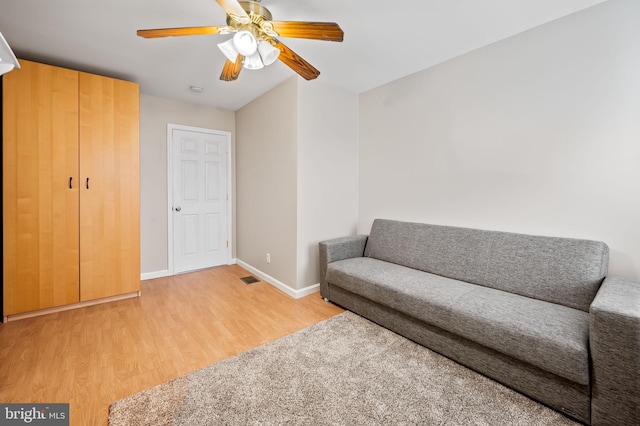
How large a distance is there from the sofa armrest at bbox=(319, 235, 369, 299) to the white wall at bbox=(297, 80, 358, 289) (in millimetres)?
281

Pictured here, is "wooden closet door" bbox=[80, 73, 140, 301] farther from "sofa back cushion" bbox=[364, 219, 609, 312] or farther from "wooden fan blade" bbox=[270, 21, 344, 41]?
"sofa back cushion" bbox=[364, 219, 609, 312]

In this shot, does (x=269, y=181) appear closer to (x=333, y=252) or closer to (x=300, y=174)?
(x=300, y=174)

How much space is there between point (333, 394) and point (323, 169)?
2.29 m

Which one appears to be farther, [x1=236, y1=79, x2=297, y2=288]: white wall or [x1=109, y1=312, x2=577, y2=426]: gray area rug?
[x1=236, y1=79, x2=297, y2=288]: white wall

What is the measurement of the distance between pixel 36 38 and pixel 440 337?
13.1ft

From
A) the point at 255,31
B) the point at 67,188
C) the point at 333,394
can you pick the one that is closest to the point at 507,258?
the point at 333,394

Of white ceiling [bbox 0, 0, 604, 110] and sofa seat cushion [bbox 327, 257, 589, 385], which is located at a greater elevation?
white ceiling [bbox 0, 0, 604, 110]

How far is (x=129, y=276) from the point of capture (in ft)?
9.91

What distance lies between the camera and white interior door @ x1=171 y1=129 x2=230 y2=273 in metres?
3.93

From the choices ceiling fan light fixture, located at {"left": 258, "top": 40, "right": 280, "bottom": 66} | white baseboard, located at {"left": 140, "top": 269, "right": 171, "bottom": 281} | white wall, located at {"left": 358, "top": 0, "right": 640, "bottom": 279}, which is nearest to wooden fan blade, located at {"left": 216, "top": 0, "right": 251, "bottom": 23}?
ceiling fan light fixture, located at {"left": 258, "top": 40, "right": 280, "bottom": 66}

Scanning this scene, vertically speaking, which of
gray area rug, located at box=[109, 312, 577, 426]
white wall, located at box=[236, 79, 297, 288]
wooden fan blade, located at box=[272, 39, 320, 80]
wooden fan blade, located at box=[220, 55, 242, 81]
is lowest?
gray area rug, located at box=[109, 312, 577, 426]

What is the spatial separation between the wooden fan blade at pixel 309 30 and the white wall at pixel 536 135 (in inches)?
62.2

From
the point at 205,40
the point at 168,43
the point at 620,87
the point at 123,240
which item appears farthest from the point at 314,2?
the point at 123,240

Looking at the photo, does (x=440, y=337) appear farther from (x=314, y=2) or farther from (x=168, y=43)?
(x=168, y=43)
